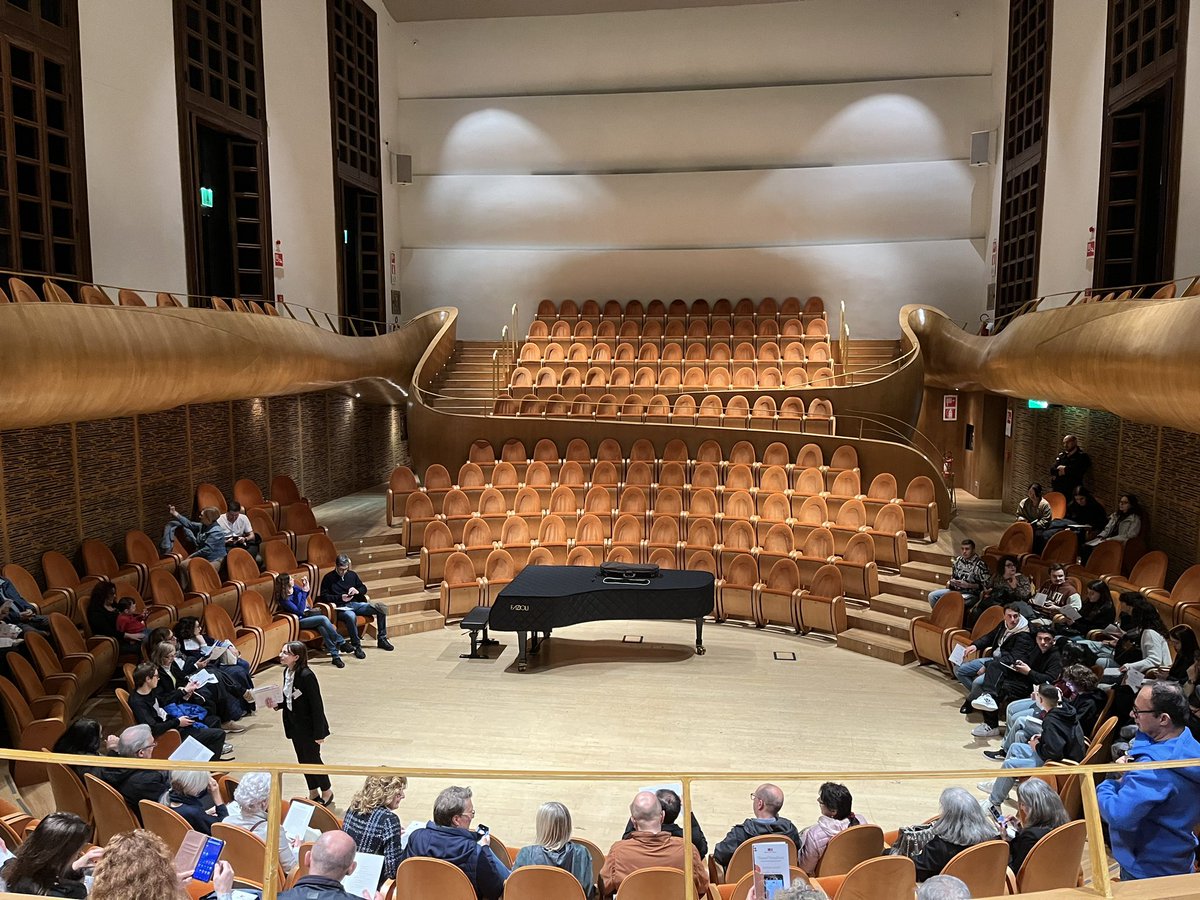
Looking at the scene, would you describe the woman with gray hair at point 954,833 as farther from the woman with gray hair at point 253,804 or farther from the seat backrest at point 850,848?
the woman with gray hair at point 253,804

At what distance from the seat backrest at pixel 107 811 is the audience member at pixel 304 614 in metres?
3.55

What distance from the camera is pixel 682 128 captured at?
13164mm

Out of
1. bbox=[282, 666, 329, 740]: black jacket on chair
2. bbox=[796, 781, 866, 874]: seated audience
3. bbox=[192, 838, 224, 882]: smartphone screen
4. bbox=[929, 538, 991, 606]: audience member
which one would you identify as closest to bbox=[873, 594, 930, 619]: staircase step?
bbox=[929, 538, 991, 606]: audience member

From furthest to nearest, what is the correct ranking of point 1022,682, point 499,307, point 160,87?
1. point 499,307
2. point 160,87
3. point 1022,682

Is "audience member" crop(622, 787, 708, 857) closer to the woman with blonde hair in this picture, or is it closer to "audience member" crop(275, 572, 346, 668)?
the woman with blonde hair

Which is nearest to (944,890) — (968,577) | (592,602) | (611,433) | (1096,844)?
(1096,844)

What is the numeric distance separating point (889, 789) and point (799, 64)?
36.6 feet

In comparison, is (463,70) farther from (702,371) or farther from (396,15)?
(702,371)

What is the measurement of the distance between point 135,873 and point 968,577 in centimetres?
633

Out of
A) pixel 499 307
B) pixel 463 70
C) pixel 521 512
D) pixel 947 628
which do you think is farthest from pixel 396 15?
pixel 947 628

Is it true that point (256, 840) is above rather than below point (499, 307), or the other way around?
below

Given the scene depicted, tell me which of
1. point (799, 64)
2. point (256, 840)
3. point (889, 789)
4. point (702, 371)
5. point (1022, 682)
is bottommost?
point (889, 789)

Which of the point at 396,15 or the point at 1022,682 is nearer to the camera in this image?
the point at 1022,682

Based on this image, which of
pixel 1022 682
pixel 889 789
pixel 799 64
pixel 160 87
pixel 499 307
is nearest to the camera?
pixel 889 789
